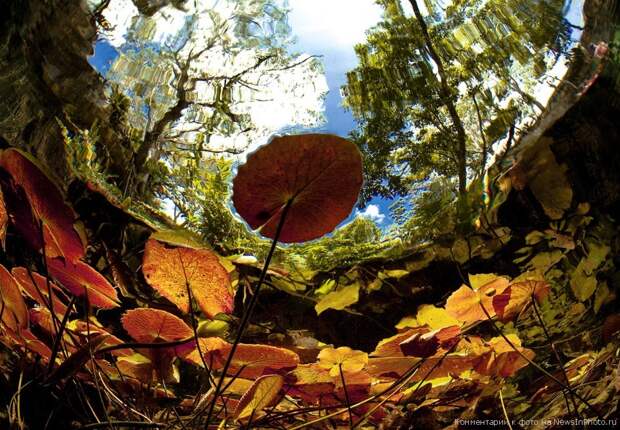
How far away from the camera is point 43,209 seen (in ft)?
0.75

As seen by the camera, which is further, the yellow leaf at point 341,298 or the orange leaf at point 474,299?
the yellow leaf at point 341,298

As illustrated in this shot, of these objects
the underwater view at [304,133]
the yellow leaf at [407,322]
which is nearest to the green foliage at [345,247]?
the underwater view at [304,133]

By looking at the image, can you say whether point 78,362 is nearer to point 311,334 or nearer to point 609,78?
point 311,334

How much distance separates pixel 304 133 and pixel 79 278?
163 millimetres

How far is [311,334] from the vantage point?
19.2 inches

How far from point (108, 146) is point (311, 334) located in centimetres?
29

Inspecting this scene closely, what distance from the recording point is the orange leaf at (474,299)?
0.32 meters

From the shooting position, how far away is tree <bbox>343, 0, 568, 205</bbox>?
11.6 inches

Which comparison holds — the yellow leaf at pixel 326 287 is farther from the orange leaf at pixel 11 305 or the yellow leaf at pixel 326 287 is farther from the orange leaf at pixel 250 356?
the orange leaf at pixel 11 305

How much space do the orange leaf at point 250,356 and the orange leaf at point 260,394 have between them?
27 millimetres

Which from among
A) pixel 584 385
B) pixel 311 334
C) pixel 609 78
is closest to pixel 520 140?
pixel 609 78

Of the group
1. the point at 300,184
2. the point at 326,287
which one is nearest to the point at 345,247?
the point at 326,287

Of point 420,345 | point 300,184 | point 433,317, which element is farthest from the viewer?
point 433,317

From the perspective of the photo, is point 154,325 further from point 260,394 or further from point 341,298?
point 341,298
